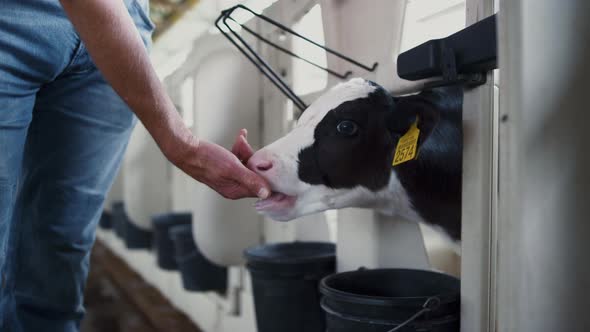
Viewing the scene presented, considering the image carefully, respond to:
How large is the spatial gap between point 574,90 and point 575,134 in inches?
1.9

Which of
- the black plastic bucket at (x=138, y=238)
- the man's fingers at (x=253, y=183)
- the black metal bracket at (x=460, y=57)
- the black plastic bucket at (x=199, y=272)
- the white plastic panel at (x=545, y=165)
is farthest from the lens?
the black plastic bucket at (x=138, y=238)

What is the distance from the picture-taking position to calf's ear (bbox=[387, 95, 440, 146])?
981 mm

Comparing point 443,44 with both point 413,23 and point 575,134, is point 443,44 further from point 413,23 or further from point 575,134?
point 413,23

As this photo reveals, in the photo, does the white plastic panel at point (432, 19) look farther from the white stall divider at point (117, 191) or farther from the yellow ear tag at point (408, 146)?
the white stall divider at point (117, 191)

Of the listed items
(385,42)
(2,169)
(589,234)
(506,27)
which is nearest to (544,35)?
(506,27)

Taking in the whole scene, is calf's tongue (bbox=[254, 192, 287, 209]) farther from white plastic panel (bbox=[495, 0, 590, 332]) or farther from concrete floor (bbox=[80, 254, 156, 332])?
concrete floor (bbox=[80, 254, 156, 332])

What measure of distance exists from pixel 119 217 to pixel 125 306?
3.83 feet

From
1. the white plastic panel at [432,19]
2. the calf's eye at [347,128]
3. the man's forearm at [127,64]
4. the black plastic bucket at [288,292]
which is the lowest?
the black plastic bucket at [288,292]

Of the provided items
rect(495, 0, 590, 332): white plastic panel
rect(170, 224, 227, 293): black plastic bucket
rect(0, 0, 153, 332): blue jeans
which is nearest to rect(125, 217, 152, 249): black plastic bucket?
rect(170, 224, 227, 293): black plastic bucket

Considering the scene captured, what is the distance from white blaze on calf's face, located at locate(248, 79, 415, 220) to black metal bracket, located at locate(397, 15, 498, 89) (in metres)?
0.12

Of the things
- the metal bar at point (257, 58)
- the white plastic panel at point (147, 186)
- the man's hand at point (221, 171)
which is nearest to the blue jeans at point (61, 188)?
the metal bar at point (257, 58)

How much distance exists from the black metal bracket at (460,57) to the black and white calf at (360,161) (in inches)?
3.7

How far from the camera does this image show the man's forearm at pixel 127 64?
871mm

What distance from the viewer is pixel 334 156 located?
1072mm
